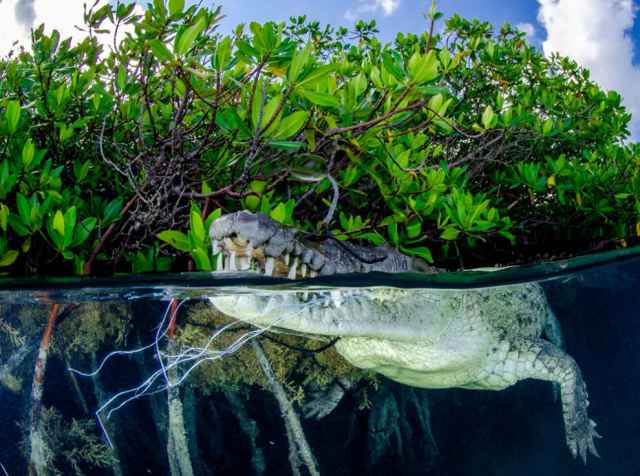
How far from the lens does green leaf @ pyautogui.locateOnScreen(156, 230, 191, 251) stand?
2.43m

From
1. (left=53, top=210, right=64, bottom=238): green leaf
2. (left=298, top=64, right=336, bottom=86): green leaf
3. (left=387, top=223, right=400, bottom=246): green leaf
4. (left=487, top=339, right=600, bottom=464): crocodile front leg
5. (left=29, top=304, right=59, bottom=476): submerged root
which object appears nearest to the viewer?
(left=298, top=64, right=336, bottom=86): green leaf

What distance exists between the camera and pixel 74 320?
2826 mm

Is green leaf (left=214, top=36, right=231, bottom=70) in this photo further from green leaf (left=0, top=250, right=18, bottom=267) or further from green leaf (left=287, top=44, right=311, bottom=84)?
green leaf (left=0, top=250, right=18, bottom=267)

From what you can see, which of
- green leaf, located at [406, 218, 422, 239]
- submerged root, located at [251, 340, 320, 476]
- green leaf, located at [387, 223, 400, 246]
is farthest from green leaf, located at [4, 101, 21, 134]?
green leaf, located at [406, 218, 422, 239]

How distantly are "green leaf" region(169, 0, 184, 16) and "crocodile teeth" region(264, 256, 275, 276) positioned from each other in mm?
1172

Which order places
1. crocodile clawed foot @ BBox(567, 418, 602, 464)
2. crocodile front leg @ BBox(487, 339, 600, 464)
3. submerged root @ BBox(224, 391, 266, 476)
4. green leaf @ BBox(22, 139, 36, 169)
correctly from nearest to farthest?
1. green leaf @ BBox(22, 139, 36, 169)
2. submerged root @ BBox(224, 391, 266, 476)
3. crocodile front leg @ BBox(487, 339, 600, 464)
4. crocodile clawed foot @ BBox(567, 418, 602, 464)

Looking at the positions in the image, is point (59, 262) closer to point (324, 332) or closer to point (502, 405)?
point (324, 332)

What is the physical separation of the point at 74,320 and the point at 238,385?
0.96 metres

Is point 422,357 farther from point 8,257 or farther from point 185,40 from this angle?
point 8,257

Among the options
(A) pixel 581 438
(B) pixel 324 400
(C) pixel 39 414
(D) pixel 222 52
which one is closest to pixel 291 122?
(D) pixel 222 52

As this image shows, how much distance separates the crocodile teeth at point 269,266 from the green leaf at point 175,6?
3.84ft

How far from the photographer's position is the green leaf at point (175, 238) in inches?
95.5

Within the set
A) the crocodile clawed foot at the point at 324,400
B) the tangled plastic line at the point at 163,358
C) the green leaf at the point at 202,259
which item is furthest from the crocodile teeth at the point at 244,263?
the crocodile clawed foot at the point at 324,400

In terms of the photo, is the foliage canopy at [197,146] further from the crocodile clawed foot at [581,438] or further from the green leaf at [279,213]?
the crocodile clawed foot at [581,438]
